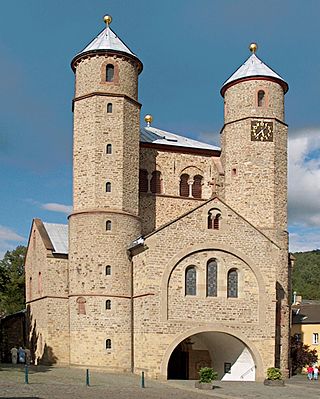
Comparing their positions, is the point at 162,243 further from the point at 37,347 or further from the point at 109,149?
the point at 37,347

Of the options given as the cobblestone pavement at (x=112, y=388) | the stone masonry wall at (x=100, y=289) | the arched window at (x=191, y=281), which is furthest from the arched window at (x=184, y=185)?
the cobblestone pavement at (x=112, y=388)

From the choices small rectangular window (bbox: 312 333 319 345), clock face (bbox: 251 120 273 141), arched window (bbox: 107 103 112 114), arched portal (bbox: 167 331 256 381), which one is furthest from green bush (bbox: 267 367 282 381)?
small rectangular window (bbox: 312 333 319 345)

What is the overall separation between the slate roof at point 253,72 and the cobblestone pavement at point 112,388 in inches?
729

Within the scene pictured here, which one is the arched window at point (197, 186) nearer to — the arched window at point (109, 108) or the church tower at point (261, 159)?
the church tower at point (261, 159)

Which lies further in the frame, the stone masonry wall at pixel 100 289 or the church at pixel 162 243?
the stone masonry wall at pixel 100 289

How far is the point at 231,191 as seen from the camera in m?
44.3

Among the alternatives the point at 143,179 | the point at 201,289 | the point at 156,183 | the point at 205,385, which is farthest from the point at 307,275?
the point at 205,385

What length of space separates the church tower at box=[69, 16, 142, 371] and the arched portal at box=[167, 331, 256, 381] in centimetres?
520

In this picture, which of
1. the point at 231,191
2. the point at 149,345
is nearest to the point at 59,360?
the point at 149,345

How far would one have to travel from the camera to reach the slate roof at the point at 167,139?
152ft

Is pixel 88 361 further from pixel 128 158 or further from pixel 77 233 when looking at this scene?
pixel 128 158

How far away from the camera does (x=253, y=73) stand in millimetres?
44562

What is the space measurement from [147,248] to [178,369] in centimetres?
1013

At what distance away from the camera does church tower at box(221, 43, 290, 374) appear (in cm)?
4275
